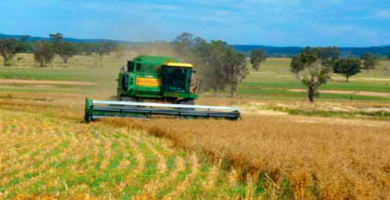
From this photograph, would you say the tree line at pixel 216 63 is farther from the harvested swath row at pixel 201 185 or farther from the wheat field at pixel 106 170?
Answer: the harvested swath row at pixel 201 185

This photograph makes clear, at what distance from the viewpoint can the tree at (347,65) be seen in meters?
107

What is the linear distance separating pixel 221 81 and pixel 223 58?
9.47 ft

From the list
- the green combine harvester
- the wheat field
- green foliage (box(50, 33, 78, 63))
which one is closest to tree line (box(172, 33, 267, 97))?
the green combine harvester

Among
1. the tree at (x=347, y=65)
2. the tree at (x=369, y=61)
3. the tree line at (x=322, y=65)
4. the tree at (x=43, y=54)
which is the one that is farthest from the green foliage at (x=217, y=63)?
the tree at (x=369, y=61)

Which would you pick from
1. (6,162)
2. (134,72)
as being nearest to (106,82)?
(134,72)

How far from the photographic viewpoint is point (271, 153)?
11.0 meters

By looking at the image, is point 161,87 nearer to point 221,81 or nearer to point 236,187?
point 236,187

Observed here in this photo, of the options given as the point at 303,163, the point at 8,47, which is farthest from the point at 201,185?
the point at 8,47

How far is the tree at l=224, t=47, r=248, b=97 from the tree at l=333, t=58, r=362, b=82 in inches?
1713

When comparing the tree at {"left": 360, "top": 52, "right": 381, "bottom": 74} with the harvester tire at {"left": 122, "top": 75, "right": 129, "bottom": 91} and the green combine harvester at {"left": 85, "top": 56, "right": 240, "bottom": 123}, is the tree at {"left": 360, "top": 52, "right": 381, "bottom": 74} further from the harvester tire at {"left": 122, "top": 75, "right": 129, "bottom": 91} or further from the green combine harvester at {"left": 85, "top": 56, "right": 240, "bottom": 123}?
the harvester tire at {"left": 122, "top": 75, "right": 129, "bottom": 91}

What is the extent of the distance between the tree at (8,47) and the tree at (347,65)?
64699 mm

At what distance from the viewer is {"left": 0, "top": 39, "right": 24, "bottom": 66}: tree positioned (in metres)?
123

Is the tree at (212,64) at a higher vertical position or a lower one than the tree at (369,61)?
lower

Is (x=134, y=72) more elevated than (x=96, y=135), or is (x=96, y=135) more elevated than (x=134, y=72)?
(x=134, y=72)
